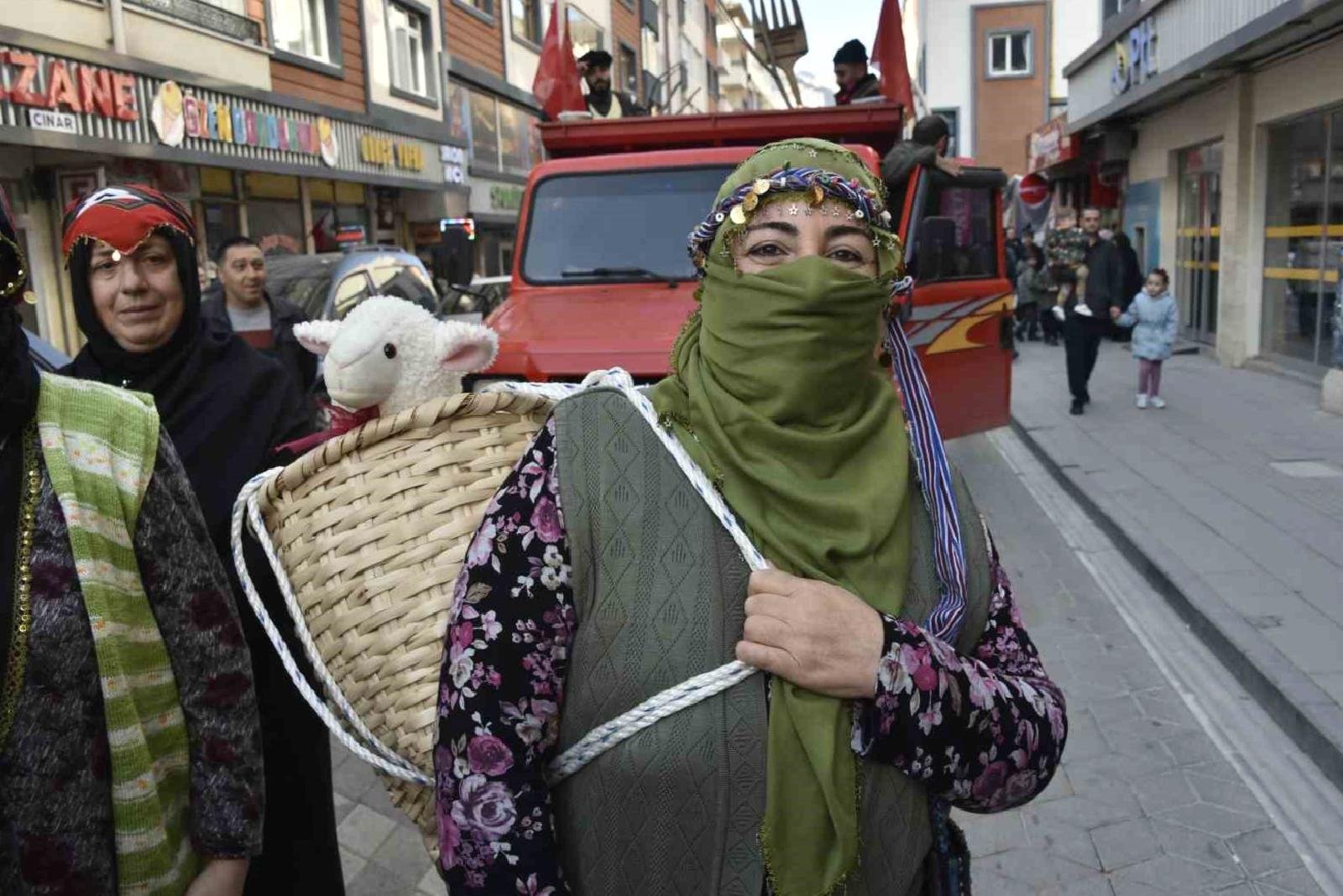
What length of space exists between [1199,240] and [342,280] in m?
12.5

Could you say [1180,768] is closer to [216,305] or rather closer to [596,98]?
[216,305]

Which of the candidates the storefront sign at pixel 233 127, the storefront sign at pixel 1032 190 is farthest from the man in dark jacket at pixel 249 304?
the storefront sign at pixel 1032 190

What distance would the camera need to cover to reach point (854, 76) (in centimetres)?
745

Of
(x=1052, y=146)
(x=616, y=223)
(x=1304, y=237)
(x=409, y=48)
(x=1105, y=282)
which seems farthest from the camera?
(x=1052, y=146)

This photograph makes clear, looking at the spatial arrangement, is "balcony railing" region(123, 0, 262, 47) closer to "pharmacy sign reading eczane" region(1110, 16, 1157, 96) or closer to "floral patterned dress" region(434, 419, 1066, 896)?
"pharmacy sign reading eczane" region(1110, 16, 1157, 96)

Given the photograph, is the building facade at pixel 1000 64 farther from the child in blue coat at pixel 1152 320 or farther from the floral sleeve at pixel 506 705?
the floral sleeve at pixel 506 705

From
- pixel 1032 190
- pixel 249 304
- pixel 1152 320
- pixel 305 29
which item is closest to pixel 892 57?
pixel 249 304

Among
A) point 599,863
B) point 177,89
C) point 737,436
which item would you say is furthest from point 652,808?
point 177,89

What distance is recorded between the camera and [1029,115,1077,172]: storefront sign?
70.1ft

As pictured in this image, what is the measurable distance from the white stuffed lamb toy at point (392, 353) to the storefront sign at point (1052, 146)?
2071 centimetres

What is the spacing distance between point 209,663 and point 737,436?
0.94 m

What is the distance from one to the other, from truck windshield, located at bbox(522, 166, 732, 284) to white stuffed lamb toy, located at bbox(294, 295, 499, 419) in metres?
3.89

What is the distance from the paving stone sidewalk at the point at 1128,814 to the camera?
11.1 ft

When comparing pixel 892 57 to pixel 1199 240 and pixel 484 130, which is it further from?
pixel 484 130
